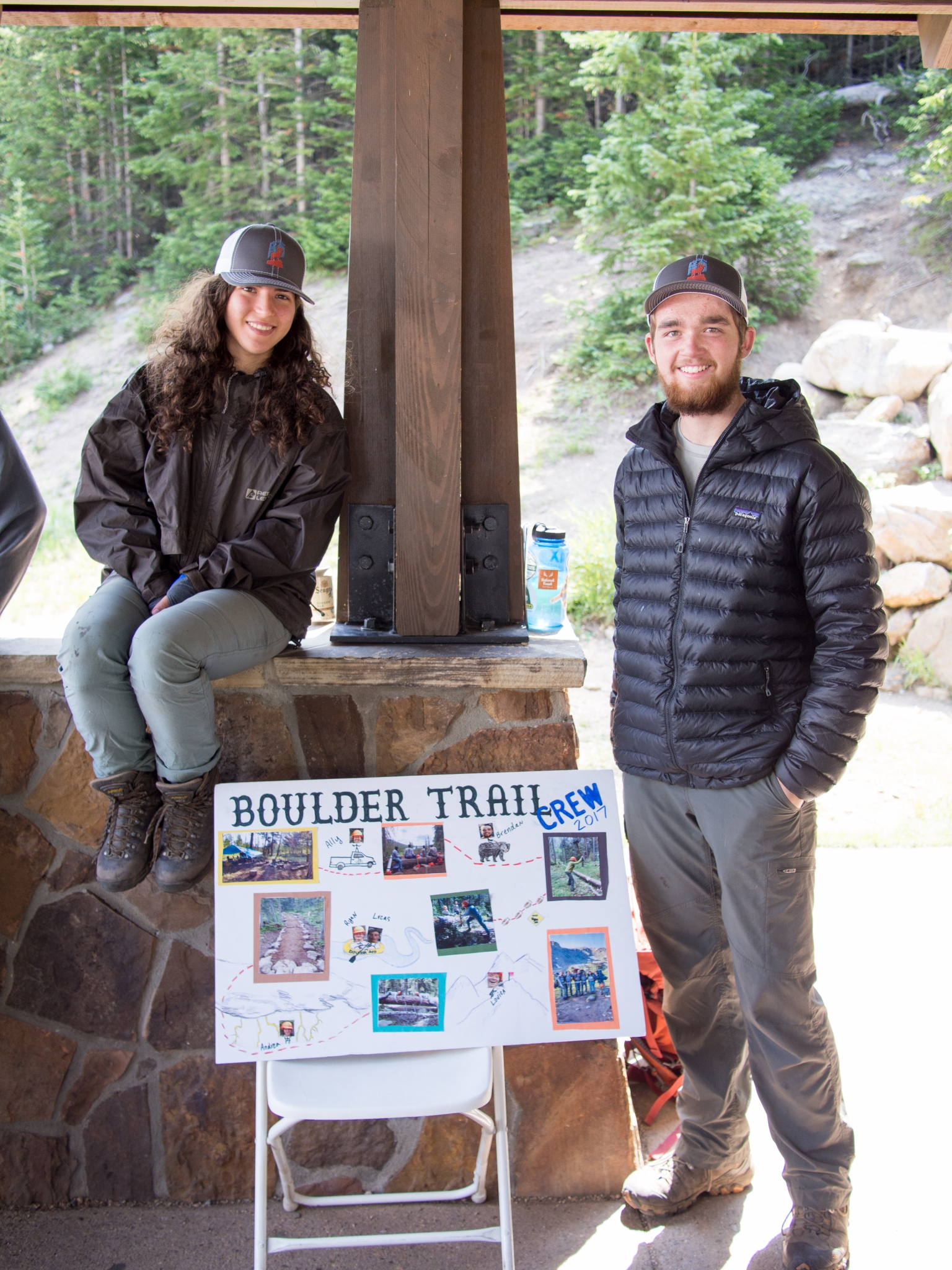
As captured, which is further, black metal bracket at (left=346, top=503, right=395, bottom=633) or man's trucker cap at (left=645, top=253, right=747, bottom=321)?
black metal bracket at (left=346, top=503, right=395, bottom=633)

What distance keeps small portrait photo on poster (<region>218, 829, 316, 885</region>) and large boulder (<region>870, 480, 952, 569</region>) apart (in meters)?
7.54

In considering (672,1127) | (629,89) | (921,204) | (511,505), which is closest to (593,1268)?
(672,1127)

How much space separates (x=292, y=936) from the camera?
6.42 ft

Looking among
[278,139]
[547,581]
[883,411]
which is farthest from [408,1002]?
[278,139]

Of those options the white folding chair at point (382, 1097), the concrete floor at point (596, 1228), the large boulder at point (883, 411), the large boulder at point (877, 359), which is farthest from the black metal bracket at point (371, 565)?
the large boulder at point (877, 359)

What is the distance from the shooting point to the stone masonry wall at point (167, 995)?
2262mm

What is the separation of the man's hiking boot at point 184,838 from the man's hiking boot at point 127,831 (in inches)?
1.2

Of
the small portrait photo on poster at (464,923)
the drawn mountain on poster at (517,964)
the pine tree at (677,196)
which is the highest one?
the pine tree at (677,196)

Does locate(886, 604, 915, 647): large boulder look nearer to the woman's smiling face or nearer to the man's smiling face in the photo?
the man's smiling face

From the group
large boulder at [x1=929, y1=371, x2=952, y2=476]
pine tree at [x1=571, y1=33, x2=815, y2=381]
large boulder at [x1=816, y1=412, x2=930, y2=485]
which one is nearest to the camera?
large boulder at [x1=929, y1=371, x2=952, y2=476]

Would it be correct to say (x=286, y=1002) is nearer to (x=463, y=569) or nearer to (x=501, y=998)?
(x=501, y=998)

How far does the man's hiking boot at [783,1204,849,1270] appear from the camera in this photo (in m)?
1.99

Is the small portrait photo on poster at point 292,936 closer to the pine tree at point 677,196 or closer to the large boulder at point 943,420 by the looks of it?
the large boulder at point 943,420

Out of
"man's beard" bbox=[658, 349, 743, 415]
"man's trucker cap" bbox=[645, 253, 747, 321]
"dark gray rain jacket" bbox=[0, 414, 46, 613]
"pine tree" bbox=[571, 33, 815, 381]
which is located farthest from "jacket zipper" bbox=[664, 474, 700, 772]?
"pine tree" bbox=[571, 33, 815, 381]
